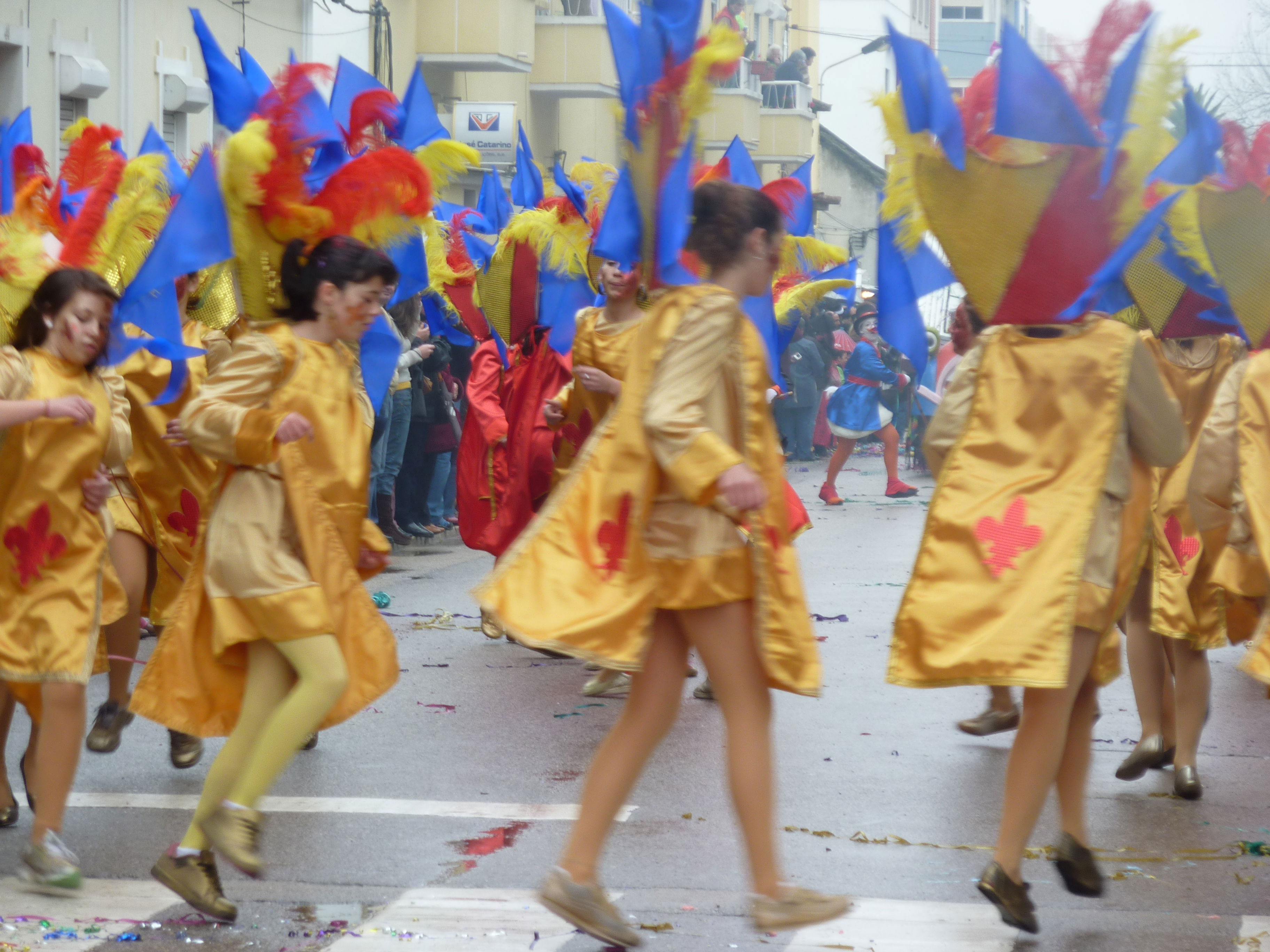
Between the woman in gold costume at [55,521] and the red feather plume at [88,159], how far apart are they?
5.05 ft

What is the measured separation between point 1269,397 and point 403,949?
2911 mm

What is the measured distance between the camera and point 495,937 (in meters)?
4.31

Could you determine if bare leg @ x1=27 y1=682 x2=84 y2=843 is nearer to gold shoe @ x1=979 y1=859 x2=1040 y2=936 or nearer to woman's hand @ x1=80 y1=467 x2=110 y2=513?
woman's hand @ x1=80 y1=467 x2=110 y2=513

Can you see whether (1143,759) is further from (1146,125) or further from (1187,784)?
(1146,125)

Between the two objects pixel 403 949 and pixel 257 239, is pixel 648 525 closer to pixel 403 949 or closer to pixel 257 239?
pixel 403 949

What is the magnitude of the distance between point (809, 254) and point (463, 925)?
145 inches

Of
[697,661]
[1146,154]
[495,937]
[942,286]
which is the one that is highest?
[1146,154]

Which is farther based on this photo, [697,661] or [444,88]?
[444,88]

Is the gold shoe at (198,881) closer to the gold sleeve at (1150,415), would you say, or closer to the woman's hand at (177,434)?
the woman's hand at (177,434)

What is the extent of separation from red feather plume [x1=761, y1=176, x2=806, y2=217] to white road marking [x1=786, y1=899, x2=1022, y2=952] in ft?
8.59

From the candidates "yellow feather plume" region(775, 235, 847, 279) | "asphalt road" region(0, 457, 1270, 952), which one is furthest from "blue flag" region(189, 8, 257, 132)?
"yellow feather plume" region(775, 235, 847, 279)

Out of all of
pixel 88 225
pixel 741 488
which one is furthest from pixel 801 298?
pixel 741 488

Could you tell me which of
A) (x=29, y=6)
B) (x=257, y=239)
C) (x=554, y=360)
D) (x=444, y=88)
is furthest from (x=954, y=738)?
(x=444, y=88)

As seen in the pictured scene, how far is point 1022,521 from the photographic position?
435 centimetres
